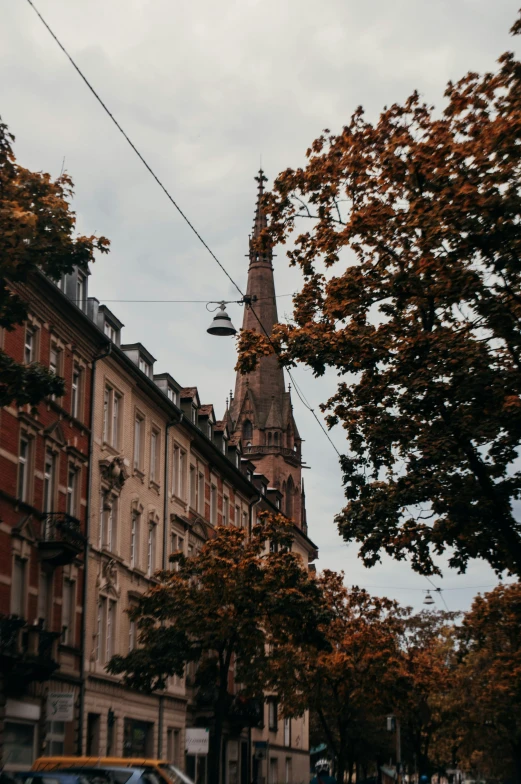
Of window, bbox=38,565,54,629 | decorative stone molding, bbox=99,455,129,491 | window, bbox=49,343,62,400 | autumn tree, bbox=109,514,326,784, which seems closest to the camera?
window, bbox=38,565,54,629

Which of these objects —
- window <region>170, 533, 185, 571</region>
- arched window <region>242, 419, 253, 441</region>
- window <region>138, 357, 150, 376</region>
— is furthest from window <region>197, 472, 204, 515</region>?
arched window <region>242, 419, 253, 441</region>

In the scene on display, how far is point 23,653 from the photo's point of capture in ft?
85.4

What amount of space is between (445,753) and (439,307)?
66.1 m

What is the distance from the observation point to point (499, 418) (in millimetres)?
18609

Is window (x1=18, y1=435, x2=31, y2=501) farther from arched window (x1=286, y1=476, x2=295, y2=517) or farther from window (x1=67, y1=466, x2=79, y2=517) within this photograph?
arched window (x1=286, y1=476, x2=295, y2=517)

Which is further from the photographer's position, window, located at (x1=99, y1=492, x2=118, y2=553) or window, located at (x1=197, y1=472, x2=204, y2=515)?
window, located at (x1=197, y1=472, x2=204, y2=515)

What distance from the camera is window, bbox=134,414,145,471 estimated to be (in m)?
38.0

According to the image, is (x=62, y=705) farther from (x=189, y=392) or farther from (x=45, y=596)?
(x=189, y=392)

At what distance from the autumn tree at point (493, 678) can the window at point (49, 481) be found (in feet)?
60.4

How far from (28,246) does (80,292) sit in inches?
680

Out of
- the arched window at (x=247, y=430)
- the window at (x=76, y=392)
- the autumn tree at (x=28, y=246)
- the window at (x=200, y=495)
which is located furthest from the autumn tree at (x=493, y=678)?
the arched window at (x=247, y=430)

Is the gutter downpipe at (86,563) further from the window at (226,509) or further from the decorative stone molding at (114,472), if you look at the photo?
the window at (226,509)

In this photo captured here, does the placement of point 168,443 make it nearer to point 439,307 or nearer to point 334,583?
point 334,583

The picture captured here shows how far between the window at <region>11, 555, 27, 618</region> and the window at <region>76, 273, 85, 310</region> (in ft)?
29.3
